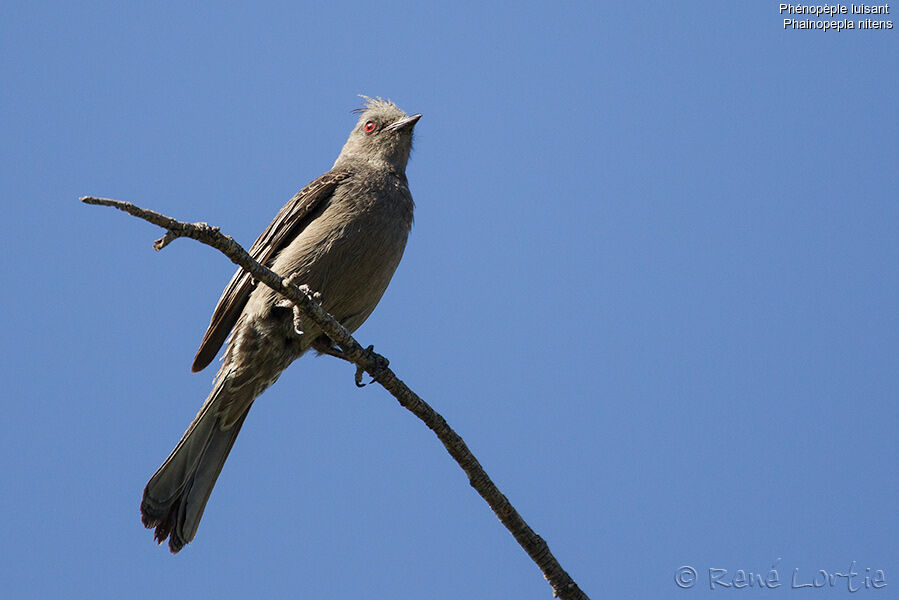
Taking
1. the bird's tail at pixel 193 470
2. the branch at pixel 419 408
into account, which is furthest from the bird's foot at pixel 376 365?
the bird's tail at pixel 193 470

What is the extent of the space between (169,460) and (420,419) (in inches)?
129

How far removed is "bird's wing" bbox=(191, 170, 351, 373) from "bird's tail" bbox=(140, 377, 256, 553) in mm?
453

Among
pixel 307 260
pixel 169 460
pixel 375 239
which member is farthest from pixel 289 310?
pixel 169 460

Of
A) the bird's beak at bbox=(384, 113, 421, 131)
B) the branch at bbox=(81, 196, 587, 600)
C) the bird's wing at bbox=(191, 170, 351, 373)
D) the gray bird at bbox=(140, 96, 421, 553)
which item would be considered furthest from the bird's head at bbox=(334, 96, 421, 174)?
the branch at bbox=(81, 196, 587, 600)

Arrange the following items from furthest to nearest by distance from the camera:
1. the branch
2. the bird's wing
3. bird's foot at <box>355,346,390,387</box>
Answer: the bird's wing, bird's foot at <box>355,346,390,387</box>, the branch

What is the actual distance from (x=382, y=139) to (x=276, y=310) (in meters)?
3.40

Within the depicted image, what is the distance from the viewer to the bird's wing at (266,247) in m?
8.40

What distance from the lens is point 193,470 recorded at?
8250mm

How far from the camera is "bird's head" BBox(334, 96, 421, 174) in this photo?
10.5 m

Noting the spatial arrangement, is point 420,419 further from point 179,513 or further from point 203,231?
point 179,513

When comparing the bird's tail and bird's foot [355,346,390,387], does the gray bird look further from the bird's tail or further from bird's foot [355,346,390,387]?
bird's foot [355,346,390,387]

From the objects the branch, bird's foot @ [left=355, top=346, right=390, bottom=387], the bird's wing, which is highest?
the bird's wing

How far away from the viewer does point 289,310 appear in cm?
814

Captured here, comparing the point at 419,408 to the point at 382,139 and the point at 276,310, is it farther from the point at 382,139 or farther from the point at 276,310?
the point at 382,139
